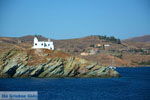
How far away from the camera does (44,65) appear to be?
131m

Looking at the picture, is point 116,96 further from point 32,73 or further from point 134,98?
point 32,73

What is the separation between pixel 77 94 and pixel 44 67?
4463 cm

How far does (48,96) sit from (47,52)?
56.2 meters

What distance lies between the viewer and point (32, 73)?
132125 mm

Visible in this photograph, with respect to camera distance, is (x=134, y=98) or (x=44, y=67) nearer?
(x=134, y=98)

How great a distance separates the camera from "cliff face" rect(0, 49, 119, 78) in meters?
131

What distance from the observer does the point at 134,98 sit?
83.0 m

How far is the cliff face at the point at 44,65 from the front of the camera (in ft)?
429

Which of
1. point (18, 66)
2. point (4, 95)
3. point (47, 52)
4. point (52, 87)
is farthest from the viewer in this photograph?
point (47, 52)

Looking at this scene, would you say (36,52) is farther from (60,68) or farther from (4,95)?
(4,95)

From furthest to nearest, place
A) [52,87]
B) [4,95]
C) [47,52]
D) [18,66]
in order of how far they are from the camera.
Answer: [47,52], [18,66], [52,87], [4,95]

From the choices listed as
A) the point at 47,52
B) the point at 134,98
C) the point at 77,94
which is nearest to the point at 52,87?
the point at 77,94

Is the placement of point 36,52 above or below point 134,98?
above

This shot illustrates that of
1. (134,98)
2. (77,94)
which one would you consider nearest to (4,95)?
(77,94)
